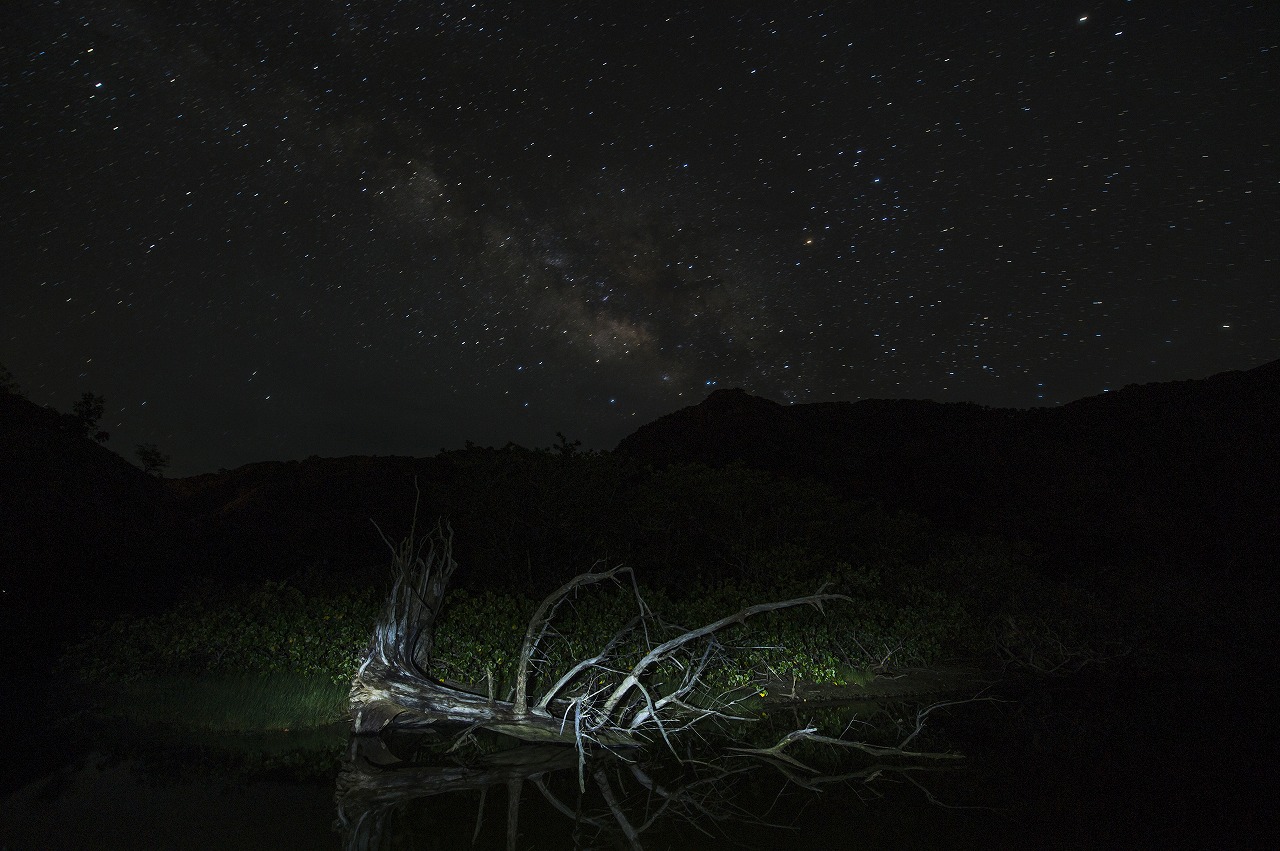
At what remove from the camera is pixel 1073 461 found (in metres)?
41.3

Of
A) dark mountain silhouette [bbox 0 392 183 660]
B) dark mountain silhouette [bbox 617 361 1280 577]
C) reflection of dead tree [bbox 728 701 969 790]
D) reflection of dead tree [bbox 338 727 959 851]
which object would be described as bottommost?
reflection of dead tree [bbox 338 727 959 851]

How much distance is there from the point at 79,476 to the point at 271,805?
878 inches

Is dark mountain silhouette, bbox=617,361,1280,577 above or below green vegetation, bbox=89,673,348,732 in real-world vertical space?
above

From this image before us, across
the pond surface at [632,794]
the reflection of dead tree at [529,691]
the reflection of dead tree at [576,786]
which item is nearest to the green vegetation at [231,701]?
the pond surface at [632,794]

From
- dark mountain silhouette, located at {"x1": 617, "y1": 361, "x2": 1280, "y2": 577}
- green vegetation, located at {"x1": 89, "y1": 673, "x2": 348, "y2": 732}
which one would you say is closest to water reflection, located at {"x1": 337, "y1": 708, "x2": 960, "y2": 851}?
green vegetation, located at {"x1": 89, "y1": 673, "x2": 348, "y2": 732}

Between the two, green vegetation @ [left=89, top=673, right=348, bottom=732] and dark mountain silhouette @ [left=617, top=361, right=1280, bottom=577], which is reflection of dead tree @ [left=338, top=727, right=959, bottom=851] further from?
dark mountain silhouette @ [left=617, top=361, right=1280, bottom=577]

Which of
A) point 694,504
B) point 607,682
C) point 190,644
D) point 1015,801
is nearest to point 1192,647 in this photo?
point 694,504

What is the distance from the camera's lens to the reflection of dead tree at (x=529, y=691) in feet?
30.9

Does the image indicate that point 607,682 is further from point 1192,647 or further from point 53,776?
point 1192,647

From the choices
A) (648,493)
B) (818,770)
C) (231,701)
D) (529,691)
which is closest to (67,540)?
(231,701)

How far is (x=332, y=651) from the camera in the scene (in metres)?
Result: 11.4

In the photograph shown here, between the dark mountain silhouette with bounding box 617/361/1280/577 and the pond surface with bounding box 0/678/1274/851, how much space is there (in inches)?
879

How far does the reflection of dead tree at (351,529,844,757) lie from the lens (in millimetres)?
9430

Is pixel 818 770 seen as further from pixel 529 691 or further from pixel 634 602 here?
pixel 634 602
